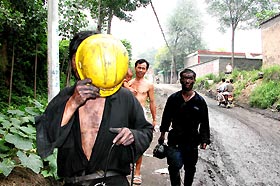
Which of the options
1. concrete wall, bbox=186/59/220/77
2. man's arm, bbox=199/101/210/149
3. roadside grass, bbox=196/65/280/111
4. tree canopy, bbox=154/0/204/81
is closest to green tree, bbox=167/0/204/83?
tree canopy, bbox=154/0/204/81

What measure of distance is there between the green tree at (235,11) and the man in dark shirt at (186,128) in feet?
80.5

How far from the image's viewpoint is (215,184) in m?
5.44

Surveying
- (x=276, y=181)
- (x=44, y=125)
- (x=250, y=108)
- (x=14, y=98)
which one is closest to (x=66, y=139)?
(x=44, y=125)

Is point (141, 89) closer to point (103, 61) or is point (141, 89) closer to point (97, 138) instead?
point (97, 138)

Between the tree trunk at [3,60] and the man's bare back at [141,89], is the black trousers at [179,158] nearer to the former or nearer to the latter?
the man's bare back at [141,89]

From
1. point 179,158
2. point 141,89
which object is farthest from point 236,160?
point 179,158

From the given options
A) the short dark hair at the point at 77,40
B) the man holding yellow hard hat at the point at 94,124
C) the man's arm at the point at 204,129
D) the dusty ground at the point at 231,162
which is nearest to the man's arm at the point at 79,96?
the man holding yellow hard hat at the point at 94,124

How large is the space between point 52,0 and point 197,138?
3003 mm

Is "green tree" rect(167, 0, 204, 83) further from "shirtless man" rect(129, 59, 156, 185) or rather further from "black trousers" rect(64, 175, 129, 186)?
"black trousers" rect(64, 175, 129, 186)

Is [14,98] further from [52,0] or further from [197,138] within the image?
[197,138]

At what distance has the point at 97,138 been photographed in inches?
71.5

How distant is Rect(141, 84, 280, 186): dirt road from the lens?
18.5 feet

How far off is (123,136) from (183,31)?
45464 millimetres

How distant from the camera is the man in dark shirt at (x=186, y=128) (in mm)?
4211
